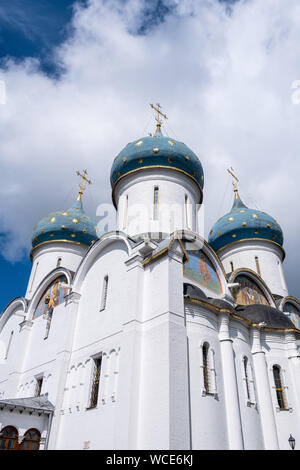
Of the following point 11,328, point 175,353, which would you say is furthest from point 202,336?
point 11,328

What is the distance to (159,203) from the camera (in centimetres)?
1191

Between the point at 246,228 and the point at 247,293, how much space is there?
14.4 ft

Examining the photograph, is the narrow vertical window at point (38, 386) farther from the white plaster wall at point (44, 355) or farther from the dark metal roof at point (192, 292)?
the dark metal roof at point (192, 292)

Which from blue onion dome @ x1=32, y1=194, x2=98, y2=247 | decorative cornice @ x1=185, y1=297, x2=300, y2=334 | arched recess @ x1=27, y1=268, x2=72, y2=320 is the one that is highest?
blue onion dome @ x1=32, y1=194, x2=98, y2=247

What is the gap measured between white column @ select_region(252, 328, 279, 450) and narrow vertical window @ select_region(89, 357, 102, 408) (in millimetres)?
3767

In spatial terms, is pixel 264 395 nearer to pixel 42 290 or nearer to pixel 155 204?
pixel 155 204

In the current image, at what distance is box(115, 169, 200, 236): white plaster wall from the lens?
1157 centimetres

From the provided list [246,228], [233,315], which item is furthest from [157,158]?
[233,315]

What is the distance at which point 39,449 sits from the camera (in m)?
8.52

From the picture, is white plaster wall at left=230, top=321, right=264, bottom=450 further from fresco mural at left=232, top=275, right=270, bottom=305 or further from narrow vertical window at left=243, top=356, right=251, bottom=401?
fresco mural at left=232, top=275, right=270, bottom=305

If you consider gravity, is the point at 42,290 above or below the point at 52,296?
above

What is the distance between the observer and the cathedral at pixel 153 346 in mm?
7082

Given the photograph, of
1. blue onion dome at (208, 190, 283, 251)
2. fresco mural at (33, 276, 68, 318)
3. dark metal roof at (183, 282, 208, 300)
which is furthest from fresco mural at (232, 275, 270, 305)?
fresco mural at (33, 276, 68, 318)

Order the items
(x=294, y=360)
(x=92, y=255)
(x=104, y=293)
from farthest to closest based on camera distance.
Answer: (x=92, y=255)
(x=104, y=293)
(x=294, y=360)
